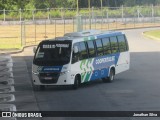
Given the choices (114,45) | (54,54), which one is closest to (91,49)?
(114,45)

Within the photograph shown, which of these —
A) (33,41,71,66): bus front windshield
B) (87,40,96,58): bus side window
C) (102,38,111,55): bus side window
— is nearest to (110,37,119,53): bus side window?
(102,38,111,55): bus side window

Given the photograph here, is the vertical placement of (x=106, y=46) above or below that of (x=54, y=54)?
above

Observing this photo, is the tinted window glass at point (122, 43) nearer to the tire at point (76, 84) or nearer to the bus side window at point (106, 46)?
Answer: the bus side window at point (106, 46)

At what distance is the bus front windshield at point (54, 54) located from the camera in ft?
87.1

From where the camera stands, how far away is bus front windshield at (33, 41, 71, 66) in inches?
1046

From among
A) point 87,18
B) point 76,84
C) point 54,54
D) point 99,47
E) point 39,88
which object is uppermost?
point 87,18

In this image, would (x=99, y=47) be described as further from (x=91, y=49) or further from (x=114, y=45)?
(x=114, y=45)

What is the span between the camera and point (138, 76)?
103ft

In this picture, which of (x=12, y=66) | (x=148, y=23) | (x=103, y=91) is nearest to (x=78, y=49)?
(x=103, y=91)

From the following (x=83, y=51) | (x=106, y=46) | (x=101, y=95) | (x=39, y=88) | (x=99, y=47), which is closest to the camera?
(x=101, y=95)

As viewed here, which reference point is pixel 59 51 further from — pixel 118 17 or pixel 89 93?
pixel 118 17

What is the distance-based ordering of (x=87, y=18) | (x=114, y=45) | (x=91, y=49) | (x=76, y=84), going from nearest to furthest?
(x=76, y=84), (x=91, y=49), (x=114, y=45), (x=87, y=18)

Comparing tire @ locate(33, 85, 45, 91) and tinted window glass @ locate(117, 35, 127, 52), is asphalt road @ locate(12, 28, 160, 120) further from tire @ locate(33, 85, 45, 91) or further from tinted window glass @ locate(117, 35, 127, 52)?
tinted window glass @ locate(117, 35, 127, 52)

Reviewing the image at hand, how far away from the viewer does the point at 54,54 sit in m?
26.8
